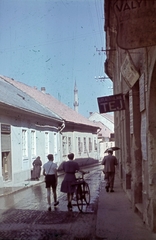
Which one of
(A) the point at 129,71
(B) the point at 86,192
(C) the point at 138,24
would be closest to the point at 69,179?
(B) the point at 86,192

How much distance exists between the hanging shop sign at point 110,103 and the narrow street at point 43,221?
2.57m

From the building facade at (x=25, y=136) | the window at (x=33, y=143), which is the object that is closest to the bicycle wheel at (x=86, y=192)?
the building facade at (x=25, y=136)

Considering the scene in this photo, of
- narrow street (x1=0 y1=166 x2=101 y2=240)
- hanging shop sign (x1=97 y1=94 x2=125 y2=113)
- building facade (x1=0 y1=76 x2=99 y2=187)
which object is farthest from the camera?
building facade (x1=0 y1=76 x2=99 y2=187)

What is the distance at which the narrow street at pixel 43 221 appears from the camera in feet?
25.9

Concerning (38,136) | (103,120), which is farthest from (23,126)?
(103,120)

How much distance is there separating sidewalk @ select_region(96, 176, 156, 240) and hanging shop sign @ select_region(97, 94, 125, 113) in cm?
246

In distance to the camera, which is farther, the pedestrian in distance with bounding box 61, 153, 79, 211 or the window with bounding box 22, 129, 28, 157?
the window with bounding box 22, 129, 28, 157

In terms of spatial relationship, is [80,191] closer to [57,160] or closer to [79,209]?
[79,209]

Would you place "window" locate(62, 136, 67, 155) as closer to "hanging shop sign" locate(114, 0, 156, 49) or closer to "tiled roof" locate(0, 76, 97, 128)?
"tiled roof" locate(0, 76, 97, 128)

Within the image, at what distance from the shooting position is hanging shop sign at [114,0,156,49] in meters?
5.69

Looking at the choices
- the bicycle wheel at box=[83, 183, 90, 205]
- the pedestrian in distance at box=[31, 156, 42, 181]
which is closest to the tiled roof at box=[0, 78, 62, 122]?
the pedestrian in distance at box=[31, 156, 42, 181]

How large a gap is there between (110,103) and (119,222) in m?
3.02

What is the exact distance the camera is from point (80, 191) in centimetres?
1111

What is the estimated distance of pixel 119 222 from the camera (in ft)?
28.9
